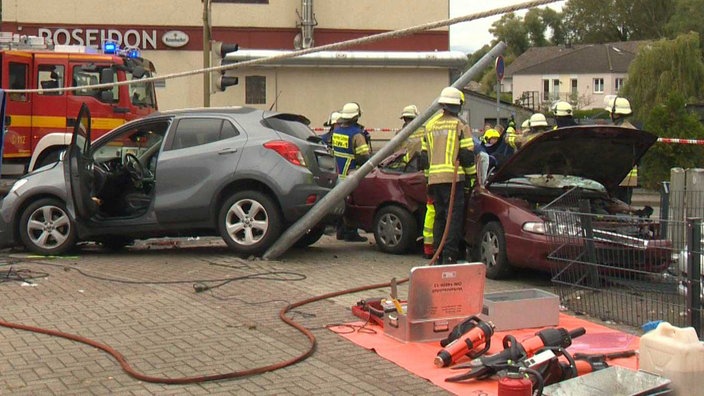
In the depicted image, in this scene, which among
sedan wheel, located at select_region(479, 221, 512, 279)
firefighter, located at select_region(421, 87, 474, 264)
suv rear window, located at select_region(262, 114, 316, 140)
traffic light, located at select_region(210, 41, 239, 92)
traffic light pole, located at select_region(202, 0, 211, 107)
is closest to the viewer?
sedan wheel, located at select_region(479, 221, 512, 279)

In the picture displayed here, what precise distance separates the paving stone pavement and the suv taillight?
3.71ft

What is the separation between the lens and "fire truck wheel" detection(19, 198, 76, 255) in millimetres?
10453

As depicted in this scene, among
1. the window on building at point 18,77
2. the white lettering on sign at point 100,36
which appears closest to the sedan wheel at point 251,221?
the window on building at point 18,77

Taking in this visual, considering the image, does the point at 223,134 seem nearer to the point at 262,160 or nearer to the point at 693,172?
the point at 262,160

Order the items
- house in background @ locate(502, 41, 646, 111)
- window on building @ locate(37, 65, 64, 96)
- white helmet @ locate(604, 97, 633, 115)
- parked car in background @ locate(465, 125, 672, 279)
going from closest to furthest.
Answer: parked car in background @ locate(465, 125, 672, 279)
white helmet @ locate(604, 97, 633, 115)
window on building @ locate(37, 65, 64, 96)
house in background @ locate(502, 41, 646, 111)

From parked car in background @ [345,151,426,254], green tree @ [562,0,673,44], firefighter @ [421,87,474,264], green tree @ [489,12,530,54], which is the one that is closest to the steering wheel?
parked car in background @ [345,151,426,254]

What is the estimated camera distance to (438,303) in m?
6.54

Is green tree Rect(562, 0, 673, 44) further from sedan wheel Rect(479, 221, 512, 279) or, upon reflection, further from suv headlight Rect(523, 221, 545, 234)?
suv headlight Rect(523, 221, 545, 234)

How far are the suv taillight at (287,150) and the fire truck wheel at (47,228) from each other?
100 inches

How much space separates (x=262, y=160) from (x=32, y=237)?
2886 millimetres

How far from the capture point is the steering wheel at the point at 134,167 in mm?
10852

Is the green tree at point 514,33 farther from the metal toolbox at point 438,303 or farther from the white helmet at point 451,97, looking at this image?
the metal toolbox at point 438,303

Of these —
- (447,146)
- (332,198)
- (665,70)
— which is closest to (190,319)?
(332,198)

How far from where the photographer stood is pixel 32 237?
10.5 m
